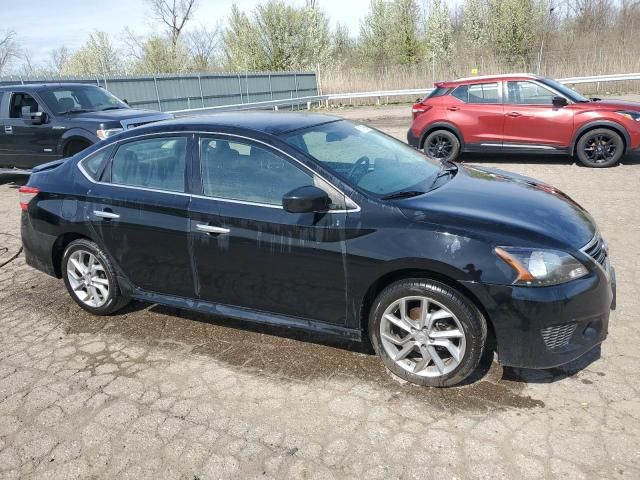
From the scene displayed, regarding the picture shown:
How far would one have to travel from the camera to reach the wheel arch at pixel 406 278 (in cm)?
310

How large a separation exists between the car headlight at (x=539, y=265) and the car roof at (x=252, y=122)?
1763mm

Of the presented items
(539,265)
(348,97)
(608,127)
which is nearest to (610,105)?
(608,127)

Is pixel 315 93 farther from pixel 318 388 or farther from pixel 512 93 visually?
pixel 318 388

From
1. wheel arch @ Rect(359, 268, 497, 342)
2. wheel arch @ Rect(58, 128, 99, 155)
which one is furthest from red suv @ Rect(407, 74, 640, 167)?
wheel arch @ Rect(359, 268, 497, 342)

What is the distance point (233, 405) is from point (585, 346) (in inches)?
83.4

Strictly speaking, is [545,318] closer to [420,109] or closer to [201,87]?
[420,109]

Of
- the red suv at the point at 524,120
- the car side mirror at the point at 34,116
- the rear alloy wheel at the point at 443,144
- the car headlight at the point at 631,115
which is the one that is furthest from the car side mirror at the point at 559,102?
the car side mirror at the point at 34,116

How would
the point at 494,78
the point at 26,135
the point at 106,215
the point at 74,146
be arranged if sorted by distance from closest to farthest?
the point at 106,215, the point at 74,146, the point at 26,135, the point at 494,78

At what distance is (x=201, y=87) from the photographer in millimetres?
24859

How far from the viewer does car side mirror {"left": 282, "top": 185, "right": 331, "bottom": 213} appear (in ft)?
10.5

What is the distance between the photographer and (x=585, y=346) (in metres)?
3.09

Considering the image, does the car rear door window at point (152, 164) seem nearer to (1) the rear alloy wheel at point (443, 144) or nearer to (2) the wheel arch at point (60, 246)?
(2) the wheel arch at point (60, 246)

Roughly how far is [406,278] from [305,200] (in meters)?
0.77

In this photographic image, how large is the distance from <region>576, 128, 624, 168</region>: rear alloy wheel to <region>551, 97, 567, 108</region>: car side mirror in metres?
0.66
